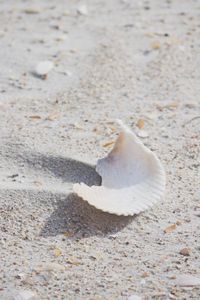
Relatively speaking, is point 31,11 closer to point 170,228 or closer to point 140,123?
point 140,123

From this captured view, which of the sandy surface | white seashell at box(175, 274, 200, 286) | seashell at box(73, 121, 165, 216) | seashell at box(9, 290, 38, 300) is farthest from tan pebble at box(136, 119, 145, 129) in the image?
seashell at box(9, 290, 38, 300)

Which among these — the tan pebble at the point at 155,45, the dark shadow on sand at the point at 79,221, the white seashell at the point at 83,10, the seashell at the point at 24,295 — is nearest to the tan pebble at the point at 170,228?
the dark shadow on sand at the point at 79,221

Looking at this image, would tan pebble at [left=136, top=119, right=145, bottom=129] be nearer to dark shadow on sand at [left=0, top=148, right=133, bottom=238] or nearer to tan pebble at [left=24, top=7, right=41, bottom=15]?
dark shadow on sand at [left=0, top=148, right=133, bottom=238]

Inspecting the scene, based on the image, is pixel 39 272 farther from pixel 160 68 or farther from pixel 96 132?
pixel 160 68

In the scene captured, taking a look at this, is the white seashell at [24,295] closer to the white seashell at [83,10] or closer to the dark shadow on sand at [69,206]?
the dark shadow on sand at [69,206]

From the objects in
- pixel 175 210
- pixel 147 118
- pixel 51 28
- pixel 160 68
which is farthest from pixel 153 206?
pixel 51 28

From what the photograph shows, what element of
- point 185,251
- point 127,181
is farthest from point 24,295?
point 127,181
